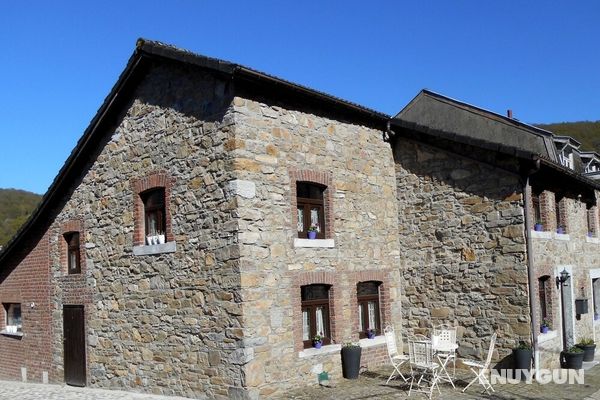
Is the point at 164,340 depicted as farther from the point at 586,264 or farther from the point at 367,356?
the point at 586,264

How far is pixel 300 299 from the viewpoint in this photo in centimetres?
1092

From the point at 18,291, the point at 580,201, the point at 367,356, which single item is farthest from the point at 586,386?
the point at 18,291

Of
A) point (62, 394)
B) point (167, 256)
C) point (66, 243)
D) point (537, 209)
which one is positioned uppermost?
point (537, 209)

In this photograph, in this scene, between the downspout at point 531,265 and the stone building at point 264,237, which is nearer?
the stone building at point 264,237

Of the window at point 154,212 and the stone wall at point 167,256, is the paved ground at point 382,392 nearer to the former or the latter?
the stone wall at point 167,256

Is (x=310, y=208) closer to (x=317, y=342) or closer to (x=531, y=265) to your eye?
(x=317, y=342)

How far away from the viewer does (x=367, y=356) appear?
1232 centimetres

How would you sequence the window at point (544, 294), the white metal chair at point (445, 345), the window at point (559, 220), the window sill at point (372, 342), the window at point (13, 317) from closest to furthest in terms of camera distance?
1. the white metal chair at point (445, 345)
2. the window sill at point (372, 342)
3. the window at point (544, 294)
4. the window at point (559, 220)
5. the window at point (13, 317)

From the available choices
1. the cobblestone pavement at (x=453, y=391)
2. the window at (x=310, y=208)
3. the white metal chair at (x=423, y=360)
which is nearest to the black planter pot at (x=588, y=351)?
the cobblestone pavement at (x=453, y=391)

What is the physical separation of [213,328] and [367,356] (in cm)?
361

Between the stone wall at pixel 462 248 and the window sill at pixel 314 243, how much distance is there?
8.32ft

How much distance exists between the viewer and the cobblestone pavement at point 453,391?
10133 mm

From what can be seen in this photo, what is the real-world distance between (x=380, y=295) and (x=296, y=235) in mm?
3046

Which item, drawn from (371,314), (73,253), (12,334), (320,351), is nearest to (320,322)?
(320,351)
